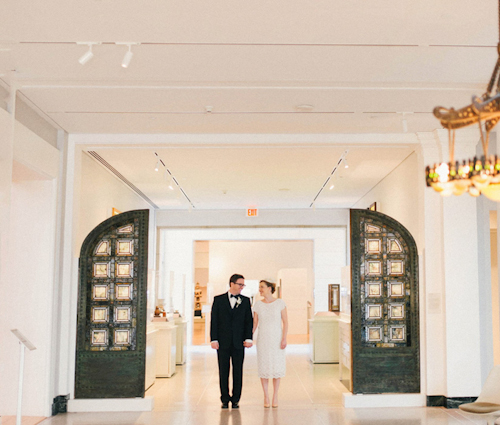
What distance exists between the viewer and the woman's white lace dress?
24.3 feet

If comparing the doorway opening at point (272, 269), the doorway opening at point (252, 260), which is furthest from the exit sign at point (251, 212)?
the doorway opening at point (272, 269)

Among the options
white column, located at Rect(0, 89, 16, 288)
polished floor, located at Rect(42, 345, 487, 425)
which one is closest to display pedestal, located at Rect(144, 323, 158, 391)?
polished floor, located at Rect(42, 345, 487, 425)

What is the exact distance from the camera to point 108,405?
739 centimetres

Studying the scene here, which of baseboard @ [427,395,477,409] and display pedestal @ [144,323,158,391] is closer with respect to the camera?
baseboard @ [427,395,477,409]

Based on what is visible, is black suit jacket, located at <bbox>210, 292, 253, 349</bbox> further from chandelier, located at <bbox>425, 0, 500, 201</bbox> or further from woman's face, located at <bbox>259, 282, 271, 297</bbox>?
chandelier, located at <bbox>425, 0, 500, 201</bbox>

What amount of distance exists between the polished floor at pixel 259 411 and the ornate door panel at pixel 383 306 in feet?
1.44

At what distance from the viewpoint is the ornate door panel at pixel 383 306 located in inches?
298

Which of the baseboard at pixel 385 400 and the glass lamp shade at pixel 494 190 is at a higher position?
the glass lamp shade at pixel 494 190

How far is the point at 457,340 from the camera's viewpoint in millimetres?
7449

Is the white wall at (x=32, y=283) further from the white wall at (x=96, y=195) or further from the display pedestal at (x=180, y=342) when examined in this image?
the display pedestal at (x=180, y=342)

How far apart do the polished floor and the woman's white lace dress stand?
49cm

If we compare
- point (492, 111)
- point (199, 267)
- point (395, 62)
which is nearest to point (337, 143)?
point (395, 62)

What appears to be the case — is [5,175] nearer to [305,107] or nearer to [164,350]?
[305,107]

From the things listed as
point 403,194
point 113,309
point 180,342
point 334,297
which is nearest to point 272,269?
point 334,297
